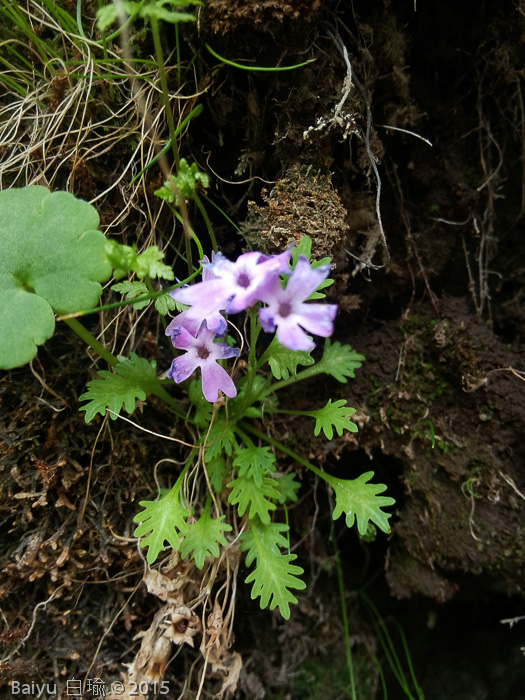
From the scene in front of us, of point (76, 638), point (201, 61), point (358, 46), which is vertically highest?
point (358, 46)

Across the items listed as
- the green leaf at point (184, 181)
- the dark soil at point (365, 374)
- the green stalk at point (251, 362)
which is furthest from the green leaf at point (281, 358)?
the green leaf at point (184, 181)

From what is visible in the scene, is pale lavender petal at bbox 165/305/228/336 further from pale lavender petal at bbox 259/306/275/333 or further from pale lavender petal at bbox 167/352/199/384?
pale lavender petal at bbox 259/306/275/333

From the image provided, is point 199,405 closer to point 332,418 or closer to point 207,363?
point 207,363

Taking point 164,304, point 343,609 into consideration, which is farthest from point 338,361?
point 343,609

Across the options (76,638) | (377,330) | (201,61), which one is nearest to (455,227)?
(377,330)

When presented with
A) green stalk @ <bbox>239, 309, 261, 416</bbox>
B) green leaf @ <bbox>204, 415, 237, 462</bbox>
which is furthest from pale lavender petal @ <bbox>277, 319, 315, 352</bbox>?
green leaf @ <bbox>204, 415, 237, 462</bbox>

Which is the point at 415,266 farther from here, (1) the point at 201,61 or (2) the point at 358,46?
(1) the point at 201,61

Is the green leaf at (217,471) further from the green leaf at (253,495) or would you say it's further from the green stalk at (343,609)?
the green stalk at (343,609)
